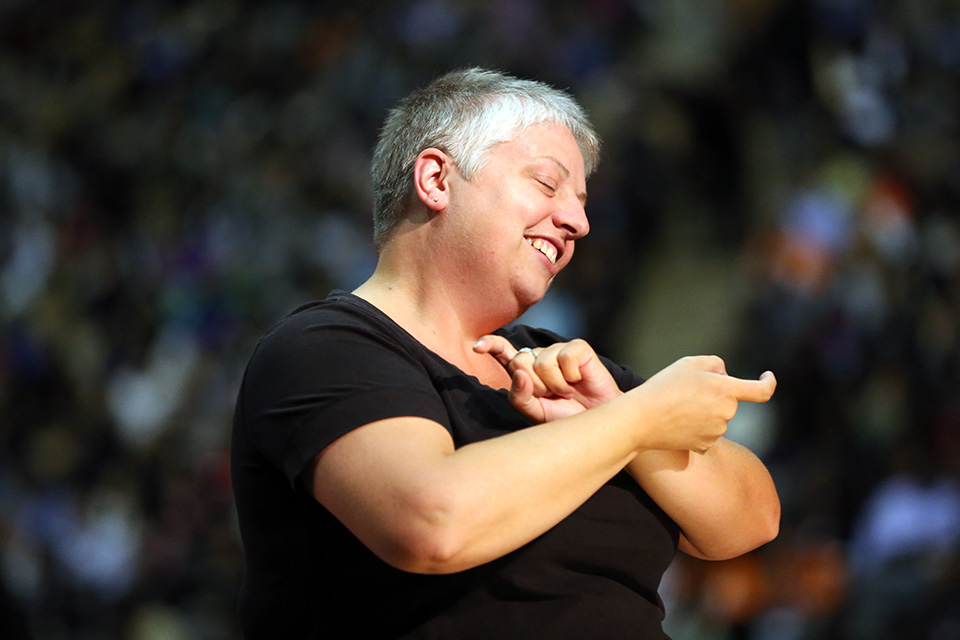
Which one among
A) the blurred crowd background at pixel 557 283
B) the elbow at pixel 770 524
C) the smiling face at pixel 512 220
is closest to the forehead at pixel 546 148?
the smiling face at pixel 512 220

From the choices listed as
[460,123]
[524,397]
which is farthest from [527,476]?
[460,123]

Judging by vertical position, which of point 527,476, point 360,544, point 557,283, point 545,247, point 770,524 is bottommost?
point 557,283

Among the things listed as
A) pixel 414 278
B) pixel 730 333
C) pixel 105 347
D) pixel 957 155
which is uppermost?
pixel 414 278

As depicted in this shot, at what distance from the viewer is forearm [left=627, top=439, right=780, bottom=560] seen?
4.25 ft

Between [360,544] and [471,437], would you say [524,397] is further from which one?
[360,544]

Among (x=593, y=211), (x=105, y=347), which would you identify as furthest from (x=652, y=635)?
(x=105, y=347)

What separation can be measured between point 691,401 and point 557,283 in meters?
3.38

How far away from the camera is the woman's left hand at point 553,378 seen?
A: 1.24m

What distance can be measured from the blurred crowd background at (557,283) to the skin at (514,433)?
0.92 m

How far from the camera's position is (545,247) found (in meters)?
1.42

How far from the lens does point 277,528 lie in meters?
1.23

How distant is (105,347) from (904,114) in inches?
160

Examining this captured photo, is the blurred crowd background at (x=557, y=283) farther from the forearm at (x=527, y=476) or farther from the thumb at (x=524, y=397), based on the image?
the forearm at (x=527, y=476)

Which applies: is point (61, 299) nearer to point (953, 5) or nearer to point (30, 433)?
point (30, 433)
